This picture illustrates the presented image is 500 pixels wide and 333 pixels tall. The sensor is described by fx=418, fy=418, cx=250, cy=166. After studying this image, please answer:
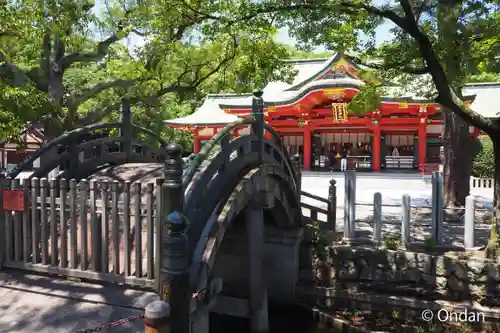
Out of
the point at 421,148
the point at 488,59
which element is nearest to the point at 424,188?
the point at 421,148

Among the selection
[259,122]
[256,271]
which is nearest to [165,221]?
[259,122]

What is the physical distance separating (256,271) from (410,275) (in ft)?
11.4

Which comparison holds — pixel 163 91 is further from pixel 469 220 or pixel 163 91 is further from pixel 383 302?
pixel 469 220

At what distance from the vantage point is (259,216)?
281 inches

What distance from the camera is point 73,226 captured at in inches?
200

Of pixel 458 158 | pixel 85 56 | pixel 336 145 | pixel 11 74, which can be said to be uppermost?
pixel 85 56

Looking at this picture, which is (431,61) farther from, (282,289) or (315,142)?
(315,142)

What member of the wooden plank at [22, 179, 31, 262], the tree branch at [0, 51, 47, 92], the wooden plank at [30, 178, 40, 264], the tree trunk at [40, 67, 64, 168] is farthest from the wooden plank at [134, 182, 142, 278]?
the tree branch at [0, 51, 47, 92]

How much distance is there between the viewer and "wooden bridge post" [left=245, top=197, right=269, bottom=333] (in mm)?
7090

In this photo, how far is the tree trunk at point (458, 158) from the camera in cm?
1257

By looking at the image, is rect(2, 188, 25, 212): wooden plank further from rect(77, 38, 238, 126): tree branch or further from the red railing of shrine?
the red railing of shrine

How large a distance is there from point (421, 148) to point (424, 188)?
17.5 feet

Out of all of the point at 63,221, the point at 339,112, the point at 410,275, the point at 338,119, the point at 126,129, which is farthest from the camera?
the point at 338,119

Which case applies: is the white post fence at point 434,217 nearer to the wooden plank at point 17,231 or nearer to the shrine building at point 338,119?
the wooden plank at point 17,231
